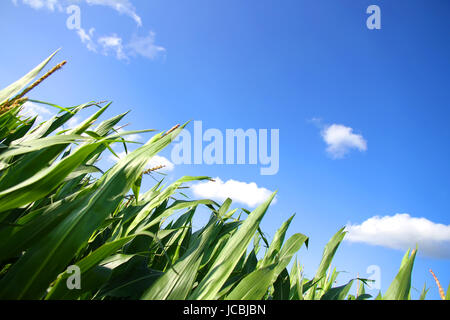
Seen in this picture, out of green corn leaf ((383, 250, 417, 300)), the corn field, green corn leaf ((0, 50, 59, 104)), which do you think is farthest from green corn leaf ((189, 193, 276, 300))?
green corn leaf ((0, 50, 59, 104))

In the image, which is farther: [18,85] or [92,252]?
[18,85]

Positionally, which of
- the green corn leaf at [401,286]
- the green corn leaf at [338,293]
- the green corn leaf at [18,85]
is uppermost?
the green corn leaf at [18,85]

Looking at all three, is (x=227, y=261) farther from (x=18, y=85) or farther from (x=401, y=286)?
(x=18, y=85)

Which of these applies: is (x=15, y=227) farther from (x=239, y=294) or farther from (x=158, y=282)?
(x=239, y=294)

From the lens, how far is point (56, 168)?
434mm

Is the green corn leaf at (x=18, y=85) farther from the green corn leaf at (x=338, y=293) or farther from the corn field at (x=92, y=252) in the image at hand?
the green corn leaf at (x=338, y=293)

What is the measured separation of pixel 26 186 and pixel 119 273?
0.24 m

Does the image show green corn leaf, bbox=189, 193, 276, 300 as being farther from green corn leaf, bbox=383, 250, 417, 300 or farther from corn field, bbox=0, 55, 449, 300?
green corn leaf, bbox=383, 250, 417, 300

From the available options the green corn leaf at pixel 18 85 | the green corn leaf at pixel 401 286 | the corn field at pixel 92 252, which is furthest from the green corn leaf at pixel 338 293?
the green corn leaf at pixel 18 85

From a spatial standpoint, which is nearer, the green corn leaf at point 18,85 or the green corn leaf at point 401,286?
the green corn leaf at point 401,286

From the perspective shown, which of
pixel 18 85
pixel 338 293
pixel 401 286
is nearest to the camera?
pixel 401 286

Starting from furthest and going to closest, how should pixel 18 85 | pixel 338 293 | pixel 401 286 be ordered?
pixel 18 85 < pixel 338 293 < pixel 401 286

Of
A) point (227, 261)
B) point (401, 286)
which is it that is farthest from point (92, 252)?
point (401, 286)
